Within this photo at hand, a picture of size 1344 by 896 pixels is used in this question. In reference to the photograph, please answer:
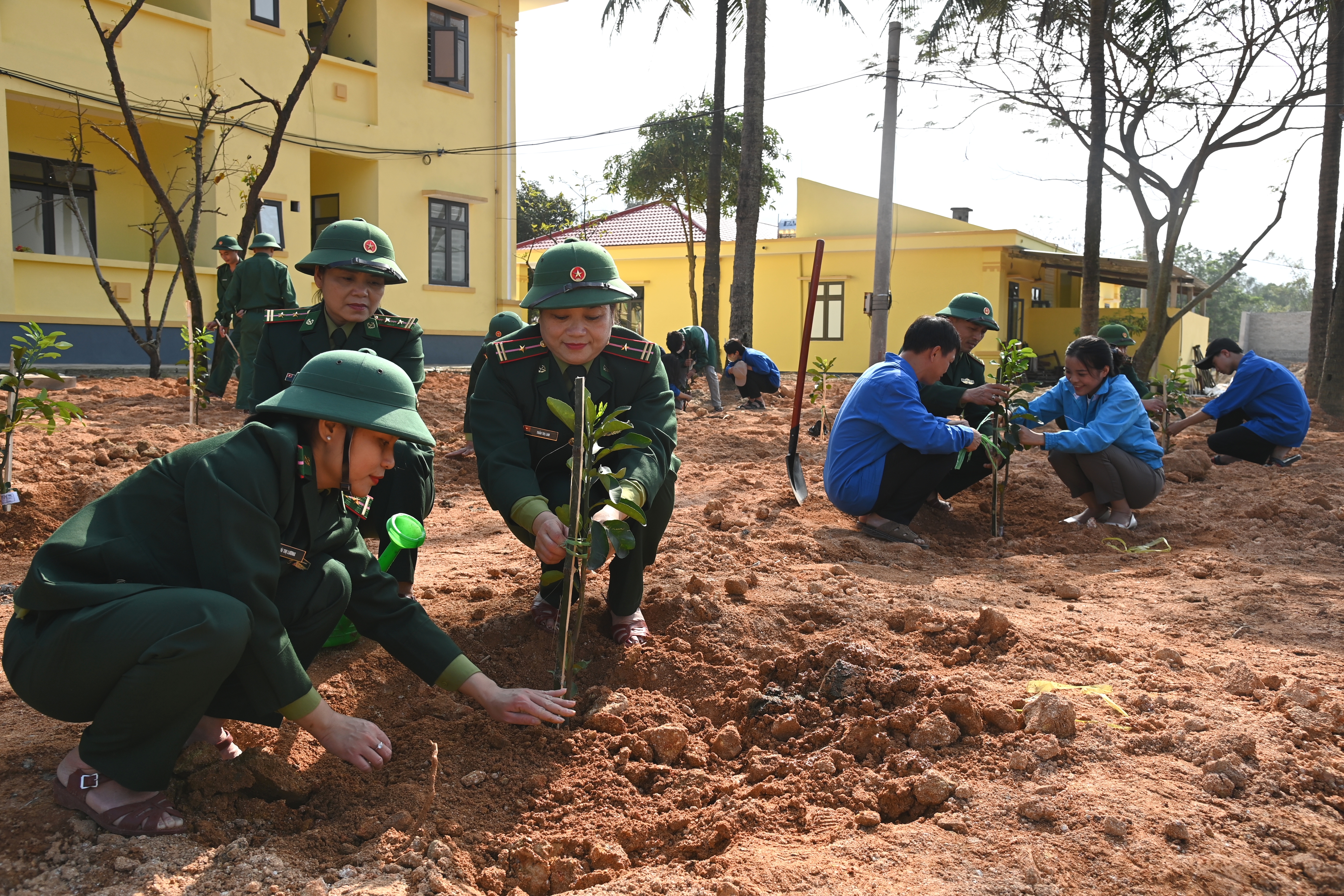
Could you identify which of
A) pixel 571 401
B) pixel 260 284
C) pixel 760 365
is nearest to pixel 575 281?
pixel 571 401

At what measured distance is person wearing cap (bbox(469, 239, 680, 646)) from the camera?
2826 millimetres

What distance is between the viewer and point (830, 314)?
22797mm

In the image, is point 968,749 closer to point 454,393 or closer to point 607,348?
point 607,348

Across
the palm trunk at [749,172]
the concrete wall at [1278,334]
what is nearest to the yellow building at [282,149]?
the palm trunk at [749,172]

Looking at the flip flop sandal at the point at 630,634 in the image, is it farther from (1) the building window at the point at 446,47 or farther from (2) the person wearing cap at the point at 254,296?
(1) the building window at the point at 446,47

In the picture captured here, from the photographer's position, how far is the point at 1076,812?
→ 2.00 meters

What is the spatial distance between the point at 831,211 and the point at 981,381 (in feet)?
58.4

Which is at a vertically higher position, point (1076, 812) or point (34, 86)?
point (34, 86)

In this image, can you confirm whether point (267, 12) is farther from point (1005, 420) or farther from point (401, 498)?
point (401, 498)

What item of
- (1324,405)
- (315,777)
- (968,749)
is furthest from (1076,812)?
(1324,405)

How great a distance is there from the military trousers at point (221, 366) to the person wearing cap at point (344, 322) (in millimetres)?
5646

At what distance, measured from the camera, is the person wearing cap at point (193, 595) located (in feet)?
5.96

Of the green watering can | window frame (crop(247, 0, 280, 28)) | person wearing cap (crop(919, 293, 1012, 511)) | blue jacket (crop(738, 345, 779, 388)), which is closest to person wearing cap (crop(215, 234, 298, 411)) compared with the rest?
the green watering can

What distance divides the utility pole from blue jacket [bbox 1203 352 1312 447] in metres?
4.47
